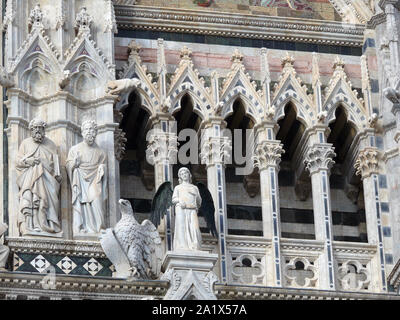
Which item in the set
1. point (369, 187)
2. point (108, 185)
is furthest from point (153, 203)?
point (369, 187)

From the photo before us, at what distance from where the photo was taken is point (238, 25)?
118ft

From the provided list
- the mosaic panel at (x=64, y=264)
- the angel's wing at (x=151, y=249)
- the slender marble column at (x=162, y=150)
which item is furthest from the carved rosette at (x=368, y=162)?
the mosaic panel at (x=64, y=264)

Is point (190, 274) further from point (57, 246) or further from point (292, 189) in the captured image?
point (292, 189)

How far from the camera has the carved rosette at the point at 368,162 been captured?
35.2m

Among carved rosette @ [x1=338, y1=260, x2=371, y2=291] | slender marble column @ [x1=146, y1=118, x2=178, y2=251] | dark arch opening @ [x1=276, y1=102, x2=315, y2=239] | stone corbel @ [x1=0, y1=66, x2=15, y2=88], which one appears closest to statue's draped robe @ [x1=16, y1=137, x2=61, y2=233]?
stone corbel @ [x1=0, y1=66, x2=15, y2=88]

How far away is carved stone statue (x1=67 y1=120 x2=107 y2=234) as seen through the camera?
1312 inches

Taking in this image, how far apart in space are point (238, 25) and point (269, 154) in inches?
77.8

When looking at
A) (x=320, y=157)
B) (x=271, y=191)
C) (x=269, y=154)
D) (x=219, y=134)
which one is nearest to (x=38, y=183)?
(x=219, y=134)

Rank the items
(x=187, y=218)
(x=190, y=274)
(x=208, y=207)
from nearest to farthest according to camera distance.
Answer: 1. (x=190, y=274)
2. (x=187, y=218)
3. (x=208, y=207)

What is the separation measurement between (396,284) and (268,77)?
317 cm
